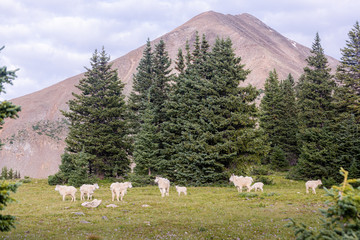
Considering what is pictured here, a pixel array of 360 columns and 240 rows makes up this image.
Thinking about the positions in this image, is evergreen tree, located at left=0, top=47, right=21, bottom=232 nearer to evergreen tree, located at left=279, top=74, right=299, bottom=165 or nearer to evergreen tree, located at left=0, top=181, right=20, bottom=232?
evergreen tree, located at left=0, top=181, right=20, bottom=232

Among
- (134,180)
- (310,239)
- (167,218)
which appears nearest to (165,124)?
(134,180)

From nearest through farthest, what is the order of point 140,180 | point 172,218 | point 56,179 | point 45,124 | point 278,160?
point 172,218
point 140,180
point 56,179
point 278,160
point 45,124

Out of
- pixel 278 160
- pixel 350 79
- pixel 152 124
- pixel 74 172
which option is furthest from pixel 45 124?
pixel 350 79

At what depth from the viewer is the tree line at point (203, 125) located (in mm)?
33375

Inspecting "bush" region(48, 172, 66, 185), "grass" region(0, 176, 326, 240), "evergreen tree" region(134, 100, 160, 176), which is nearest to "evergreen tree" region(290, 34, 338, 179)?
"grass" region(0, 176, 326, 240)

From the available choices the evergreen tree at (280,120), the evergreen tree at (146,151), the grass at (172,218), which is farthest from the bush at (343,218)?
the evergreen tree at (280,120)

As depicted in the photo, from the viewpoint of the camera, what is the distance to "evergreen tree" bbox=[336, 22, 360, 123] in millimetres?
41656

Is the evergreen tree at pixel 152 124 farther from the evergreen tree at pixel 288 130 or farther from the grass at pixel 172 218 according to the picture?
the evergreen tree at pixel 288 130

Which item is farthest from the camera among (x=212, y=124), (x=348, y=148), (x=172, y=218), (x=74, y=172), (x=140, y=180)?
(x=140, y=180)

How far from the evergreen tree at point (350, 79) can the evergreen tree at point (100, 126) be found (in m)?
33.7

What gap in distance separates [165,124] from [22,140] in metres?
94.0

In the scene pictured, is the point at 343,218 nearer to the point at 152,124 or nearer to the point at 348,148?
the point at 348,148

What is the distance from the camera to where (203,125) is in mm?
34656

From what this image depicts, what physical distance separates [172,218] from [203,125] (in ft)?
63.4
